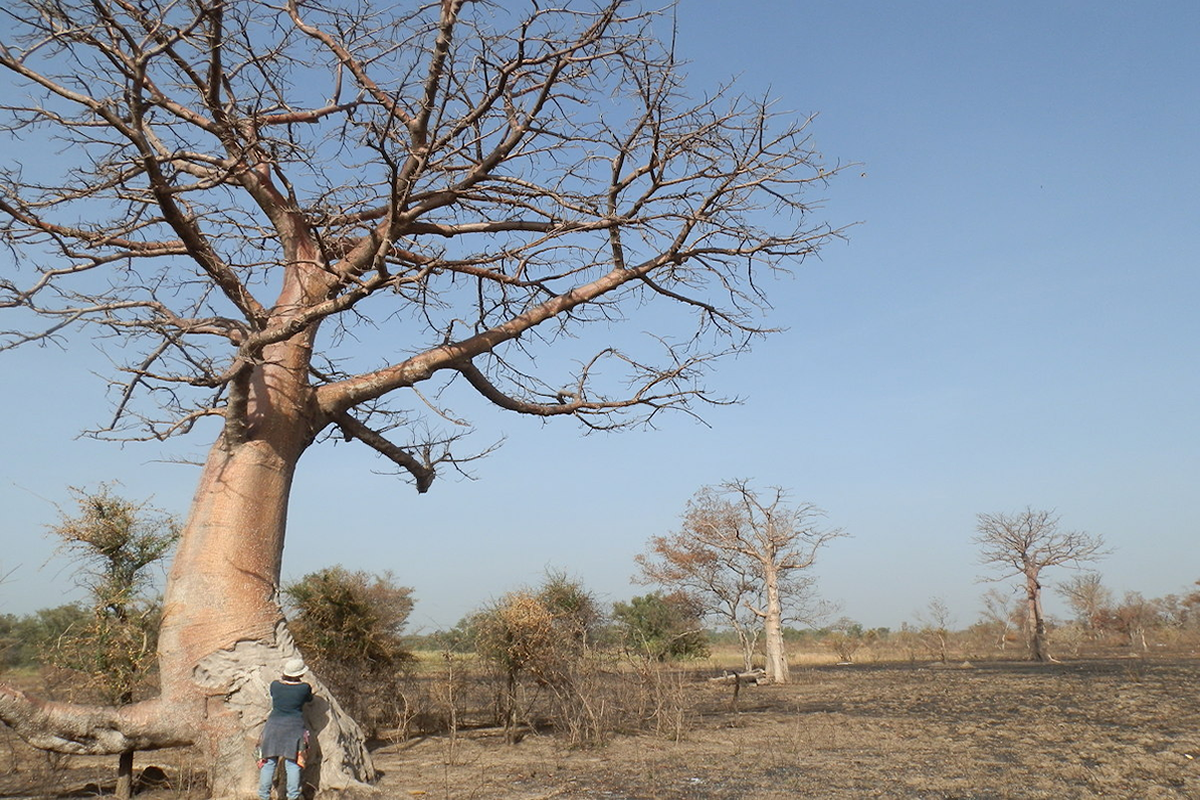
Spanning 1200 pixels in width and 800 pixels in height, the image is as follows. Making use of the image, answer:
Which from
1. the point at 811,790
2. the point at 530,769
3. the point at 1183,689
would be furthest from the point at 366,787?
the point at 1183,689

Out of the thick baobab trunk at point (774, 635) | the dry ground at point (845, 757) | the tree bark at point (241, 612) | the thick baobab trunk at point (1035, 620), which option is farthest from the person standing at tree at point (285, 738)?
the thick baobab trunk at point (1035, 620)

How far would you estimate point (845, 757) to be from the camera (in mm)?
6570

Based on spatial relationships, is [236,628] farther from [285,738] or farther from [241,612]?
[285,738]

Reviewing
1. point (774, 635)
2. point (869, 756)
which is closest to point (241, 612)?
point (869, 756)

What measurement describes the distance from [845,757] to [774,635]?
444 inches

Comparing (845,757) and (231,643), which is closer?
(231,643)

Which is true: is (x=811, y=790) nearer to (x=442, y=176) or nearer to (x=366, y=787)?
(x=366, y=787)

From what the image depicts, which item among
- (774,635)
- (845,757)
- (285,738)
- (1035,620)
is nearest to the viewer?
(285,738)

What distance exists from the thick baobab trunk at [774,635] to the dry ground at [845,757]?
613 centimetres

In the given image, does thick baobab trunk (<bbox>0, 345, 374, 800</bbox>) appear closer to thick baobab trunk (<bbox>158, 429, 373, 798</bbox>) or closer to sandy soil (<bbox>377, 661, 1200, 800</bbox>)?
thick baobab trunk (<bbox>158, 429, 373, 798</bbox>)

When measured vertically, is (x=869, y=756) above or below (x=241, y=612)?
below

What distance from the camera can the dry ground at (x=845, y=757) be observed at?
17.0ft

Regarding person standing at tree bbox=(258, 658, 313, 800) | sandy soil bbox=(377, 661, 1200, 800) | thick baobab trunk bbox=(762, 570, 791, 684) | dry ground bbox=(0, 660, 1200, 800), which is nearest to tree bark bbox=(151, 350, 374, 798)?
person standing at tree bbox=(258, 658, 313, 800)

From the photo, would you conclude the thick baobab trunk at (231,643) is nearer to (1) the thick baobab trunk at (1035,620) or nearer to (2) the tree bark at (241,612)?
(2) the tree bark at (241,612)
